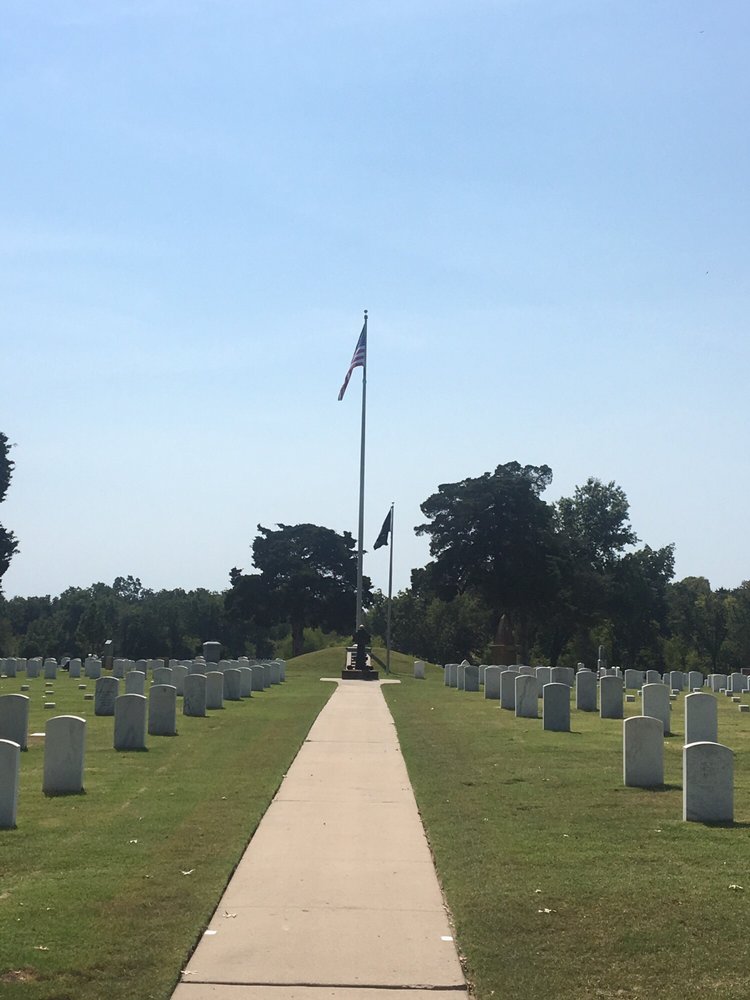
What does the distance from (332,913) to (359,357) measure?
42457 millimetres

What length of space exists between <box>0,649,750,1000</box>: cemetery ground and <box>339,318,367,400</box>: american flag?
3203 cm

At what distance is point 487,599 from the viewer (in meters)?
70.1

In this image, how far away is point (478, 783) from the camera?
14.6 meters

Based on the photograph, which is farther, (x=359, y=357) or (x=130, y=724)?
(x=359, y=357)

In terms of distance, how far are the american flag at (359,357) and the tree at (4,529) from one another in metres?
25.9

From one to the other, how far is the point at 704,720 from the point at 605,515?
70932 mm

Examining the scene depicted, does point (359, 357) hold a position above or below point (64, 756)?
above

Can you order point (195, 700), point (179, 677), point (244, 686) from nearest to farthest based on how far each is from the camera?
point (195, 700) → point (179, 677) → point (244, 686)

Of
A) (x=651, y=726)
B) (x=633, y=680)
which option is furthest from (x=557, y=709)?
(x=633, y=680)

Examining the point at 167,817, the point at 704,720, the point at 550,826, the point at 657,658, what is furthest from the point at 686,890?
the point at 657,658

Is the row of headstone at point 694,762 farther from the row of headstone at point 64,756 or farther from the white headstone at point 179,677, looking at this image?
the white headstone at point 179,677

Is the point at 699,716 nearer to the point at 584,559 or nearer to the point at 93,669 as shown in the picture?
the point at 93,669

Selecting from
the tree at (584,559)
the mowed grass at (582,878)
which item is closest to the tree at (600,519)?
the tree at (584,559)

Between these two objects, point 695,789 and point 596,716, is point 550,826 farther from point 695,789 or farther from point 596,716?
point 596,716
